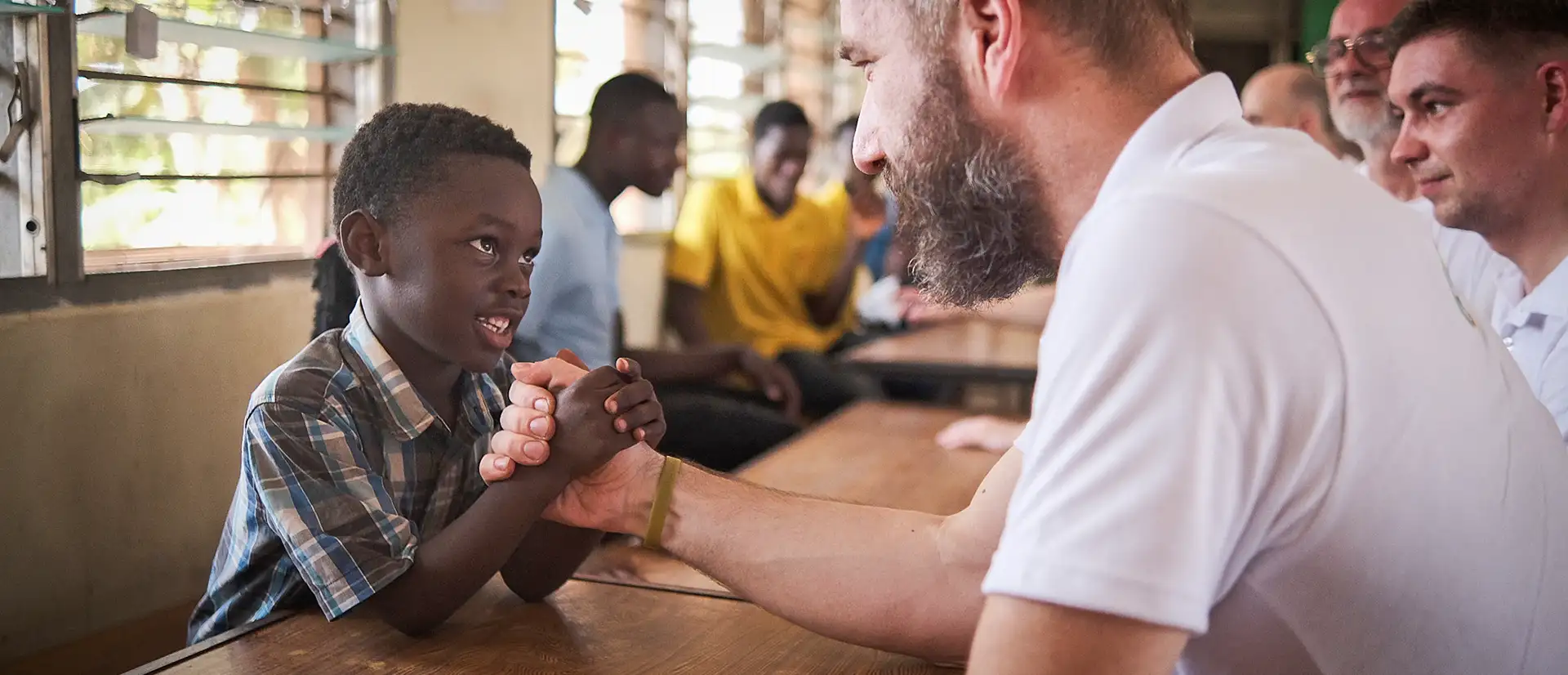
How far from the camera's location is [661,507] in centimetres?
138

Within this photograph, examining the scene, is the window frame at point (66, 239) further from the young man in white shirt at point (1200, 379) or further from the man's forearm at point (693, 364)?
the man's forearm at point (693, 364)

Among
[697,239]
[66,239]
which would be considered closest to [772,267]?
[697,239]

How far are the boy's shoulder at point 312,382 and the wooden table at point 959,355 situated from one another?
7.68 ft

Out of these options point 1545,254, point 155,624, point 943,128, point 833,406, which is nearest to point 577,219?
point 155,624

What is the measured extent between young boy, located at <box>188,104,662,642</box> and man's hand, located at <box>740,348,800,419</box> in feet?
7.15

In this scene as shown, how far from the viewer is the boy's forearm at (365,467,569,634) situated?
4.09 feet

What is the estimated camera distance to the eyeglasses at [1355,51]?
9.84 feet

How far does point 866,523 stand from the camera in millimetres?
1373

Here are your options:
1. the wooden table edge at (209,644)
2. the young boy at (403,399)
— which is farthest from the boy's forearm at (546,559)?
the wooden table edge at (209,644)

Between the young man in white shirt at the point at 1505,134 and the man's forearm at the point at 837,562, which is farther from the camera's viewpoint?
the young man in white shirt at the point at 1505,134

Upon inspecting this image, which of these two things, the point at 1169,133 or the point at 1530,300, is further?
the point at 1530,300

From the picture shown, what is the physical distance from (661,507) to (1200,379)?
77cm

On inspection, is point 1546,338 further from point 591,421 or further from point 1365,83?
point 591,421

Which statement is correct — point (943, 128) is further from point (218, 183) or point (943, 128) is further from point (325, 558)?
point (218, 183)
